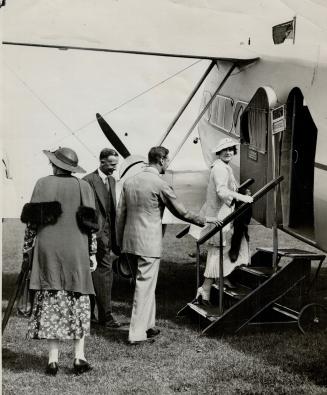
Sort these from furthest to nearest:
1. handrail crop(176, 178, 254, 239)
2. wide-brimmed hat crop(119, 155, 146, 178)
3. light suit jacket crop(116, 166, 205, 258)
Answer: wide-brimmed hat crop(119, 155, 146, 178)
handrail crop(176, 178, 254, 239)
light suit jacket crop(116, 166, 205, 258)

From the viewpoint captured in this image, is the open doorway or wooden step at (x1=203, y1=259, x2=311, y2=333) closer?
wooden step at (x1=203, y1=259, x2=311, y2=333)

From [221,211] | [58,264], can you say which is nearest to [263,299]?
[221,211]

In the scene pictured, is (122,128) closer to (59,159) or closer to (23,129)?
(23,129)

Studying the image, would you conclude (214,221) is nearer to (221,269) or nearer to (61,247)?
(221,269)

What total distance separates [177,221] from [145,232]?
265 centimetres

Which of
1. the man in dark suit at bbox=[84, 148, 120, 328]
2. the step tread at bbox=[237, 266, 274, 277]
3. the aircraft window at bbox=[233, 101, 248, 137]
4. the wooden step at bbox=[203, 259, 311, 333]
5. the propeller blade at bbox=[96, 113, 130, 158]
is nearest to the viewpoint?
the wooden step at bbox=[203, 259, 311, 333]

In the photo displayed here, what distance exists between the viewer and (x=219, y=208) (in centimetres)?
700

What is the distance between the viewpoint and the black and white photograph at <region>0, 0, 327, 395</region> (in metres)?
5.07

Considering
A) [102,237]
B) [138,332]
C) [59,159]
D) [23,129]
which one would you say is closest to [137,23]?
[23,129]

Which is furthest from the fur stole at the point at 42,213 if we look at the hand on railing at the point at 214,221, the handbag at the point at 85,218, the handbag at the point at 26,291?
the hand on railing at the point at 214,221

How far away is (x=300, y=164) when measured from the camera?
7.70m

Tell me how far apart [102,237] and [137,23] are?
3876 mm

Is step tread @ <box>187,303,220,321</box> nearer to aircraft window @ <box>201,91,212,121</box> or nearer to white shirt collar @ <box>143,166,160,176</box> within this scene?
white shirt collar @ <box>143,166,160,176</box>

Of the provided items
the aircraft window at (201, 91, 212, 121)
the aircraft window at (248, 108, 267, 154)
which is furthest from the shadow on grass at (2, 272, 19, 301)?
the aircraft window at (201, 91, 212, 121)
